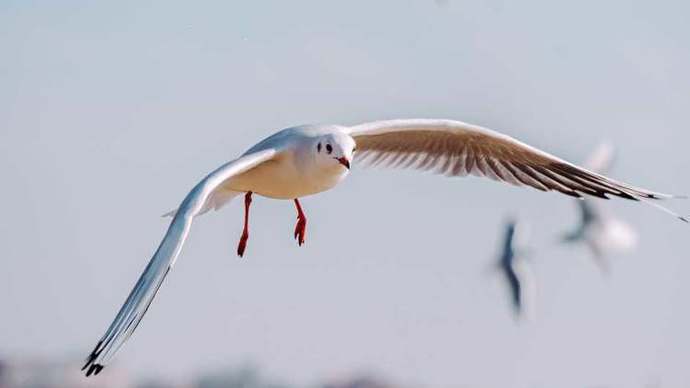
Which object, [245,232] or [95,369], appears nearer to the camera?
[95,369]

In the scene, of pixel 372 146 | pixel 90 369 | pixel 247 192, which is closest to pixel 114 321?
pixel 90 369

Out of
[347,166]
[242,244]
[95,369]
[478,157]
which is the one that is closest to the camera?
Answer: [95,369]

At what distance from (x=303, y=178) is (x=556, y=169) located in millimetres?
1458

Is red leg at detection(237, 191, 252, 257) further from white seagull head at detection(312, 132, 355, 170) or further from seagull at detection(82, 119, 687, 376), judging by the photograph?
white seagull head at detection(312, 132, 355, 170)

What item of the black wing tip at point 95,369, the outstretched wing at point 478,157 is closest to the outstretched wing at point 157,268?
the black wing tip at point 95,369

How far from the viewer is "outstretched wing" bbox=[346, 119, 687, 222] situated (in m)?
7.52

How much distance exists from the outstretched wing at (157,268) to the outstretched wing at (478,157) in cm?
142

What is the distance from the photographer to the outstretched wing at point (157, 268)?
5.28 metres

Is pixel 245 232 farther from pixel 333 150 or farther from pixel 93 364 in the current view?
pixel 93 364

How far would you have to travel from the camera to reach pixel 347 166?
6.59 metres

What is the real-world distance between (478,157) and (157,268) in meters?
2.55

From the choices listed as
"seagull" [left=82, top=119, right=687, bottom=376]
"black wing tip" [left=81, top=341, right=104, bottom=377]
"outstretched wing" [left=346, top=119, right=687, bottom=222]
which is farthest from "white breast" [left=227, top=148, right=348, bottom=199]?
"black wing tip" [left=81, top=341, right=104, bottom=377]

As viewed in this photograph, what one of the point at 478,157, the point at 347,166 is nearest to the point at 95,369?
the point at 347,166

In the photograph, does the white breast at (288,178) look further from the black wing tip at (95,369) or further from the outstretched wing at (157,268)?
the black wing tip at (95,369)
